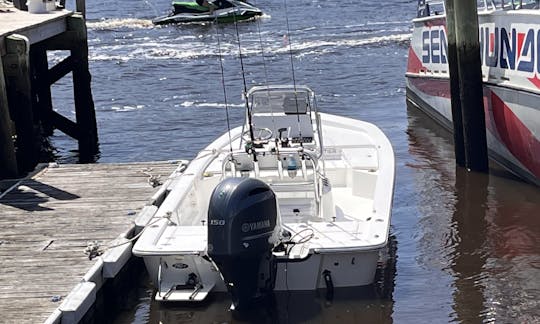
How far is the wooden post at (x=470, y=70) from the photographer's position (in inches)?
507

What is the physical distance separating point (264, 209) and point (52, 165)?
4984 millimetres

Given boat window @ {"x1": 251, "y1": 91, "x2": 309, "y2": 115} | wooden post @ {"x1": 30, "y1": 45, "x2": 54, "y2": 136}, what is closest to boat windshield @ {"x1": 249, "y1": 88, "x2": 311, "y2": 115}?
boat window @ {"x1": 251, "y1": 91, "x2": 309, "y2": 115}

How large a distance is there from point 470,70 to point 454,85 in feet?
2.75

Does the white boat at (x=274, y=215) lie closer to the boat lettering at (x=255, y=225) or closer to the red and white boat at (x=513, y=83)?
the boat lettering at (x=255, y=225)

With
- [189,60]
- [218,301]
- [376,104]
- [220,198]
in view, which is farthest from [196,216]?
[189,60]

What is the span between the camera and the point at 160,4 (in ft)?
153

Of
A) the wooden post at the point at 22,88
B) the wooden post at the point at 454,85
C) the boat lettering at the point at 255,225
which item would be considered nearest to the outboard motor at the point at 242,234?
the boat lettering at the point at 255,225

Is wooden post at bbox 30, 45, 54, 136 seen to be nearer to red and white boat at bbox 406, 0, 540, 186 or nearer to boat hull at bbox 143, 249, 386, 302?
red and white boat at bbox 406, 0, 540, 186

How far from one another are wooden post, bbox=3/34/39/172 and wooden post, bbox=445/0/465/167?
5528mm

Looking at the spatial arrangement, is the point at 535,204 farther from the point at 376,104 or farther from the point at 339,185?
the point at 376,104

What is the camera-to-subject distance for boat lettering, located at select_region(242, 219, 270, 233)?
826 centimetres

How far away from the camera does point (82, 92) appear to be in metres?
15.4

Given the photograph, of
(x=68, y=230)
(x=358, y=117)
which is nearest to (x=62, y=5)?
(x=358, y=117)

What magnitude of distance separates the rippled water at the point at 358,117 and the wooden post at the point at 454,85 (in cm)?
29
